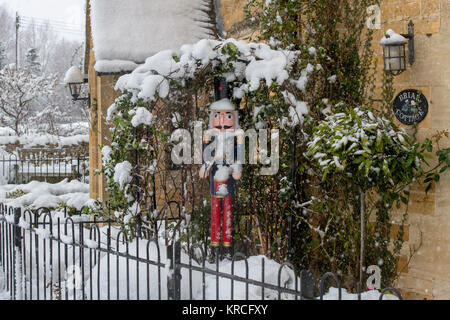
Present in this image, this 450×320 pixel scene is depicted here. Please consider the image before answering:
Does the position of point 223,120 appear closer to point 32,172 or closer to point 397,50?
point 397,50

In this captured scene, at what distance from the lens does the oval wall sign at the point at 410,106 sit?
5242 millimetres

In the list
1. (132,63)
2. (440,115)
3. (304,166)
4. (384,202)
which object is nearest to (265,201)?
(304,166)

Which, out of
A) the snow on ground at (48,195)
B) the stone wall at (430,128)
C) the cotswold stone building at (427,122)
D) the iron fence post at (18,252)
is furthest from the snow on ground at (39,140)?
the stone wall at (430,128)

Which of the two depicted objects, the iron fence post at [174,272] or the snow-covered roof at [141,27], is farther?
the snow-covered roof at [141,27]

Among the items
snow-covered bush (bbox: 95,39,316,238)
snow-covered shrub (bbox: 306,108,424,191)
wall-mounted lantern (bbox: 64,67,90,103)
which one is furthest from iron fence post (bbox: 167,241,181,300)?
wall-mounted lantern (bbox: 64,67,90,103)

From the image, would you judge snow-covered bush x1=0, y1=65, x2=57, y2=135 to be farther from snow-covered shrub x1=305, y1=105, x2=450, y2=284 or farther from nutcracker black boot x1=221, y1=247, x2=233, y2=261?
snow-covered shrub x1=305, y1=105, x2=450, y2=284

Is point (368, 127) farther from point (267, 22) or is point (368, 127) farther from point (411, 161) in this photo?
point (267, 22)

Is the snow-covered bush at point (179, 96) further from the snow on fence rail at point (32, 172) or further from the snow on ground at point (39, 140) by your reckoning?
the snow on ground at point (39, 140)

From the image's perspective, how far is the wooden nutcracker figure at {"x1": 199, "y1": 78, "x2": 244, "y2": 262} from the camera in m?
5.38

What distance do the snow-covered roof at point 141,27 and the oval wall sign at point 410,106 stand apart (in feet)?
13.7

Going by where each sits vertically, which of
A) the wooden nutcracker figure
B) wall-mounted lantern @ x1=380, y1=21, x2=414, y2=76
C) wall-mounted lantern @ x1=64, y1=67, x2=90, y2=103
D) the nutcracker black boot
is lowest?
the nutcracker black boot

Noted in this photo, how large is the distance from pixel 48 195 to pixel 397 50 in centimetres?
830

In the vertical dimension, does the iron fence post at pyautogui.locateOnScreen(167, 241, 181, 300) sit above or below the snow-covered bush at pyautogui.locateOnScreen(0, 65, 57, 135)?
below

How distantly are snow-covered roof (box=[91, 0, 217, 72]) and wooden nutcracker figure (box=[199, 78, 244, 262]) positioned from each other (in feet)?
10.0
